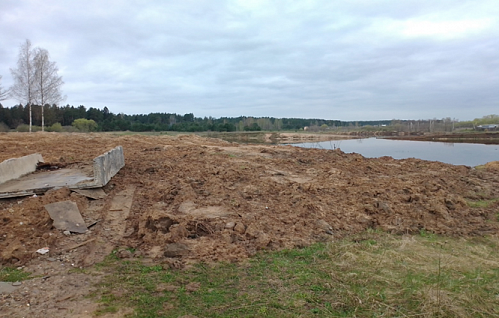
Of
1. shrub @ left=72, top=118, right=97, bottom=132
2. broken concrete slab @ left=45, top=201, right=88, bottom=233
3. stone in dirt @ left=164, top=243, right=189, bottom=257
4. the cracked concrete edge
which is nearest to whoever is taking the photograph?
stone in dirt @ left=164, top=243, right=189, bottom=257

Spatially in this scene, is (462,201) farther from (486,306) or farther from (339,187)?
(486,306)

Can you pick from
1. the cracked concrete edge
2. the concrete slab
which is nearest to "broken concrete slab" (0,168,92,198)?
the concrete slab

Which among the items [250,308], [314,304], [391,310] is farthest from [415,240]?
[250,308]

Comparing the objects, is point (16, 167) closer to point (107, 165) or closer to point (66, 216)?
point (107, 165)

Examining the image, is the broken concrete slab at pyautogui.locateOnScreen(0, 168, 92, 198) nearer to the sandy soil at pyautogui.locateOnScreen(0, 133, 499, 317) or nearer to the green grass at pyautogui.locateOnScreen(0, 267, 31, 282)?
the sandy soil at pyautogui.locateOnScreen(0, 133, 499, 317)

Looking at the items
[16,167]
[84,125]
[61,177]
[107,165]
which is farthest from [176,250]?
[84,125]

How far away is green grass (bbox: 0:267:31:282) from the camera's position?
3.89 metres

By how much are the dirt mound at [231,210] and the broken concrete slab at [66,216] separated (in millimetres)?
120

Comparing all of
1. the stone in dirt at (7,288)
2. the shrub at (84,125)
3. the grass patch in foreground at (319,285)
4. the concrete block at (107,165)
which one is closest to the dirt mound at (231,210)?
the concrete block at (107,165)

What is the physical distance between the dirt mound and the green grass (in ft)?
0.64

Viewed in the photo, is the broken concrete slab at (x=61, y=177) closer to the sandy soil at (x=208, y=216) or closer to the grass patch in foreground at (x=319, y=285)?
the sandy soil at (x=208, y=216)

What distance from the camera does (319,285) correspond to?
402 centimetres

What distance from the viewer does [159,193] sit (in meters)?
7.90

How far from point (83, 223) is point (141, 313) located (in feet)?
9.61
